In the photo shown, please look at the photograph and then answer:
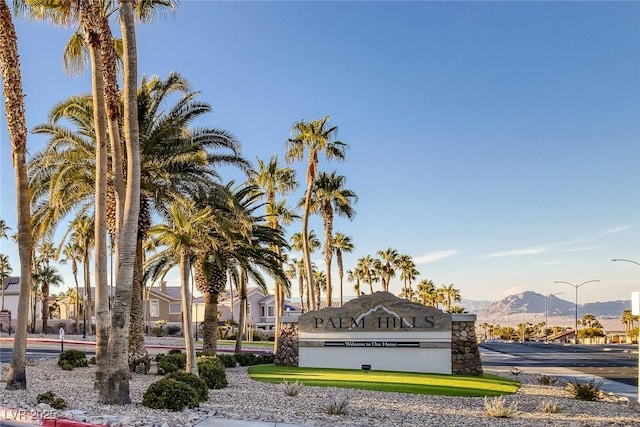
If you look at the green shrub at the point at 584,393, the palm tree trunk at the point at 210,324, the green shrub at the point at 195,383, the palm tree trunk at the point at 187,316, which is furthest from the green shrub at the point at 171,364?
the green shrub at the point at 584,393

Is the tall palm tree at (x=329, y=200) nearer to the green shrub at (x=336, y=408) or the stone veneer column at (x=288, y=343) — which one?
the stone veneer column at (x=288, y=343)

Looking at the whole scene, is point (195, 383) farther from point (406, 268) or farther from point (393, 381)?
point (406, 268)

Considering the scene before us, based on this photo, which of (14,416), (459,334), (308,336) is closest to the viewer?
(14,416)

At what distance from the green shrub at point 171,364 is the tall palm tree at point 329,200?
779 inches

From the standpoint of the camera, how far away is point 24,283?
16.3m

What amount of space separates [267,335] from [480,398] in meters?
48.2

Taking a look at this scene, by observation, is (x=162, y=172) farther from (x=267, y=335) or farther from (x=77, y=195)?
(x=267, y=335)

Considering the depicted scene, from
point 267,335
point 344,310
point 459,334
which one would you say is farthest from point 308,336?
point 267,335

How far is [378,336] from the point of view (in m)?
25.5

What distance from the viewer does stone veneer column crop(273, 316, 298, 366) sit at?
26.9 meters

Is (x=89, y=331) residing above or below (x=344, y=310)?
below

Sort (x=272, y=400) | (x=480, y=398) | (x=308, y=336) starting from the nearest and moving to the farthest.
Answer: (x=272, y=400) → (x=480, y=398) → (x=308, y=336)

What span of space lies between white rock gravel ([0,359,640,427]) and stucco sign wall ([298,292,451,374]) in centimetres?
549

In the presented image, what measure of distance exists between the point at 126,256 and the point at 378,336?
1466 cm
